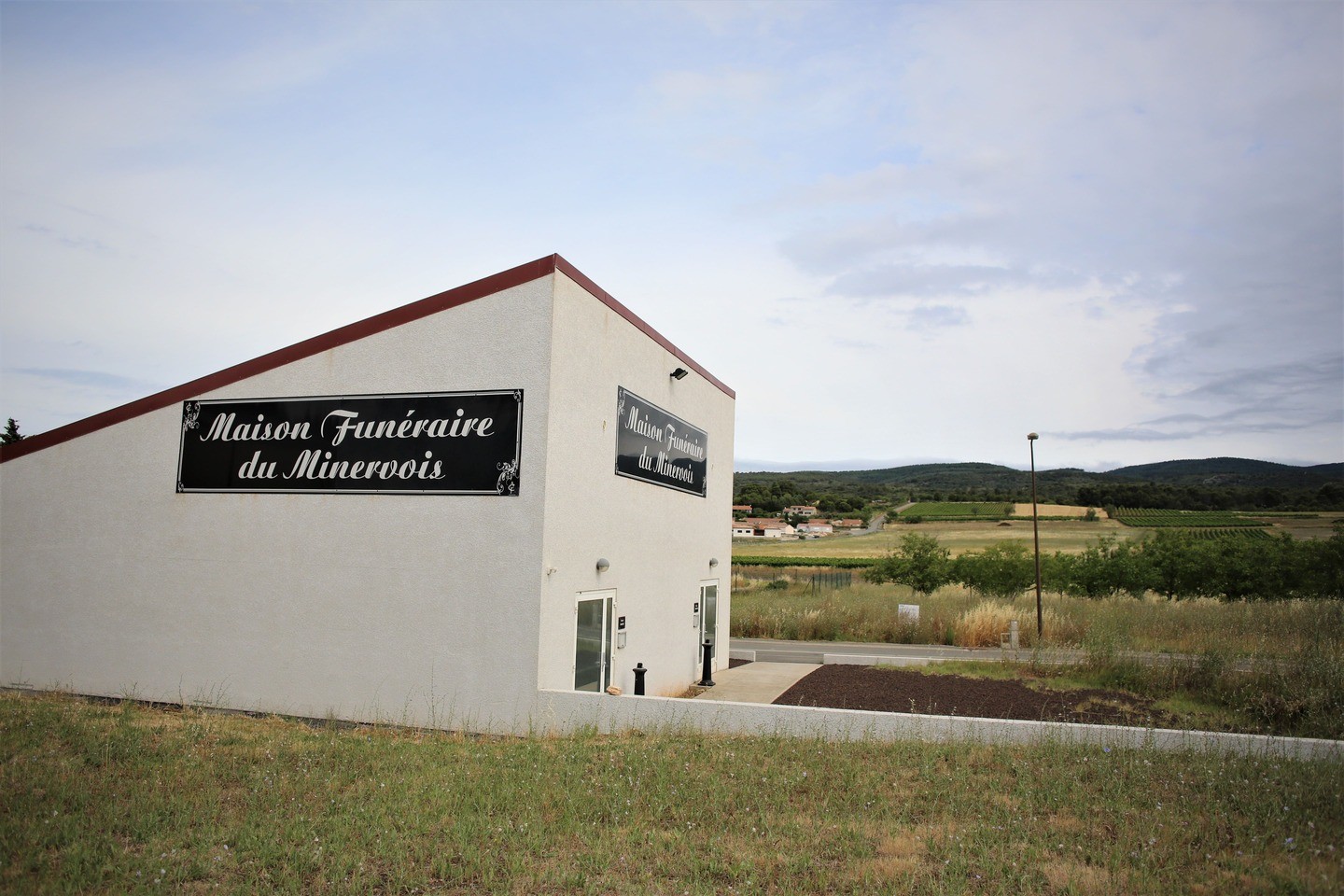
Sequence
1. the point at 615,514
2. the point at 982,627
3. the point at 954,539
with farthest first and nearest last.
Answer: the point at 954,539 → the point at 982,627 → the point at 615,514

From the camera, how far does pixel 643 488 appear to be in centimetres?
1591

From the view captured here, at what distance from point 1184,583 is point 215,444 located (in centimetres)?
3591

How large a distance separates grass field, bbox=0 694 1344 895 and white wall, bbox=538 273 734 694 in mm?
3186

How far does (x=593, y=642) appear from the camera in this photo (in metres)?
13.5

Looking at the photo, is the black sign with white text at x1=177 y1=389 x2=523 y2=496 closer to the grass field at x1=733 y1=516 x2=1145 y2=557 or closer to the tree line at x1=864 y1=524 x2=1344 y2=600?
the tree line at x1=864 y1=524 x2=1344 y2=600

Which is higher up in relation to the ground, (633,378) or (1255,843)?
(633,378)

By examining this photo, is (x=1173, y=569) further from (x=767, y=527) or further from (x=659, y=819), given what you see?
(x=767, y=527)

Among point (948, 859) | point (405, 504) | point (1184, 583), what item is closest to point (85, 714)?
point (405, 504)

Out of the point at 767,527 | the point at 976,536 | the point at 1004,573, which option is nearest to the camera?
the point at 1004,573

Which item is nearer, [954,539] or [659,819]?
[659,819]

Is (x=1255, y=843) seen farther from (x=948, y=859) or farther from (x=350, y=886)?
(x=350, y=886)

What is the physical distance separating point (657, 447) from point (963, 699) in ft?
23.0

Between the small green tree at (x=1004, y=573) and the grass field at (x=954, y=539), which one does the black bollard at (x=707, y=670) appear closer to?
the small green tree at (x=1004, y=573)

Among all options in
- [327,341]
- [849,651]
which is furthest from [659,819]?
[849,651]
